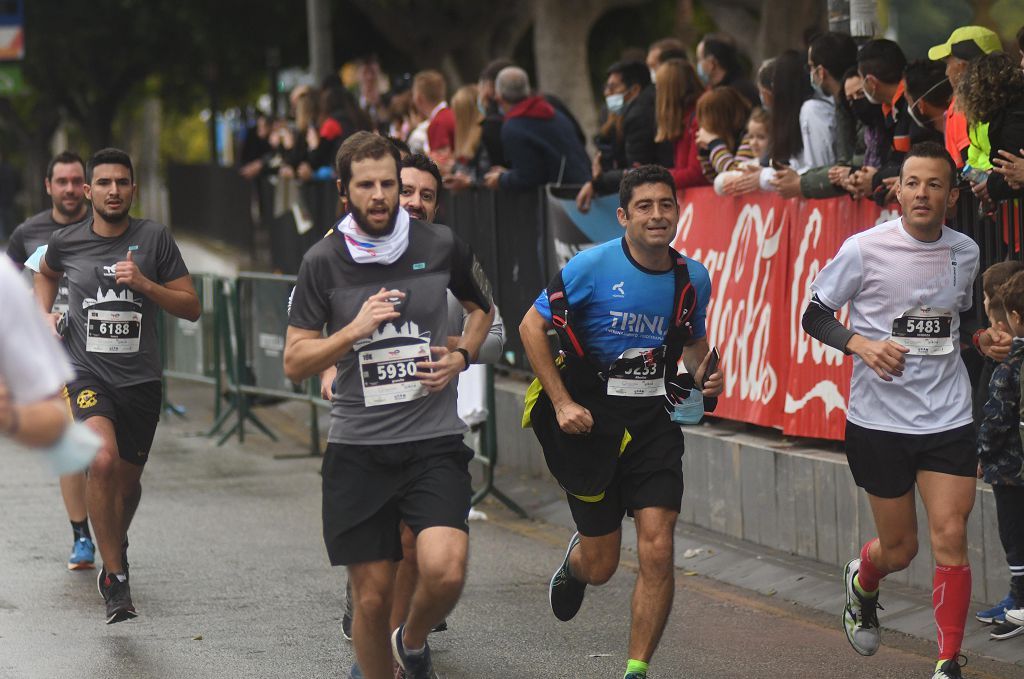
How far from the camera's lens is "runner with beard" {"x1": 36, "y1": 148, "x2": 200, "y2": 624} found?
8.38m

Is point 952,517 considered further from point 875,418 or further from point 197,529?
point 197,529

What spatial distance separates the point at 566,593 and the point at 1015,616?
1.83m

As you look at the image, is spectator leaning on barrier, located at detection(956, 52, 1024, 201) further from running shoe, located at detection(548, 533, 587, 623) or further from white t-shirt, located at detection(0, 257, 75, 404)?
white t-shirt, located at detection(0, 257, 75, 404)

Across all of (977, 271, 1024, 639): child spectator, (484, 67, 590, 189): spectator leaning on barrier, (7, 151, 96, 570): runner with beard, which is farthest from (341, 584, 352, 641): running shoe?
(484, 67, 590, 189): spectator leaning on barrier

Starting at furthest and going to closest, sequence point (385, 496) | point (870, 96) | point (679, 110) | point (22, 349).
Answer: point (679, 110) < point (870, 96) < point (385, 496) < point (22, 349)

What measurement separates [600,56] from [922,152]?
80.5 feet

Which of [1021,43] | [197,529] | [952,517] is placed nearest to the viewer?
[952,517]

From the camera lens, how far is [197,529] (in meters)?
10.6

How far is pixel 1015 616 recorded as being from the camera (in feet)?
24.3

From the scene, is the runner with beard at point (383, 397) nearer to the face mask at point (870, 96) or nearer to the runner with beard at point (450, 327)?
the runner with beard at point (450, 327)

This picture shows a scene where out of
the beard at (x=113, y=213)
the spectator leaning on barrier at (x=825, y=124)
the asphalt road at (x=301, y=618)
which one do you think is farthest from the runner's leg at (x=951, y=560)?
the beard at (x=113, y=213)

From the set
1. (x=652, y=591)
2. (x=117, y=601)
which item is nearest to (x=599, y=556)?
(x=652, y=591)

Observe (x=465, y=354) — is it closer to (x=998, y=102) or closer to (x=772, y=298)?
(x=998, y=102)

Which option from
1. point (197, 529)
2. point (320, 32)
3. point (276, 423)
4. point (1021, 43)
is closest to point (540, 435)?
point (1021, 43)
